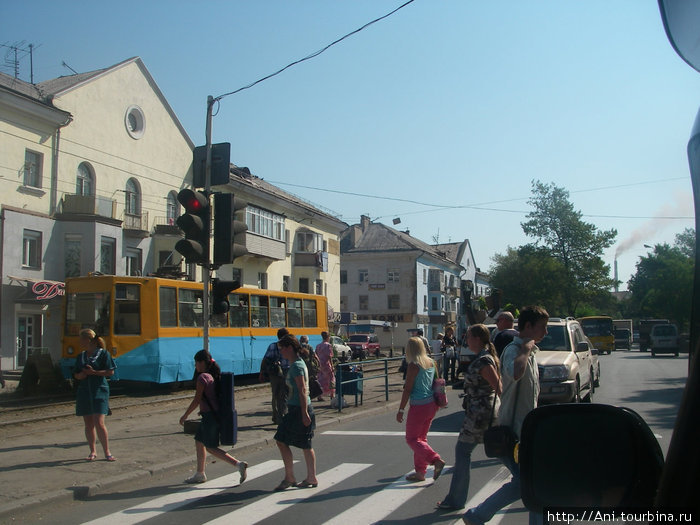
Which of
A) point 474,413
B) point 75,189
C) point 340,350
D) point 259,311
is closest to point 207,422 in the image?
point 474,413

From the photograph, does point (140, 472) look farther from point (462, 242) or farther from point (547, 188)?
point (462, 242)

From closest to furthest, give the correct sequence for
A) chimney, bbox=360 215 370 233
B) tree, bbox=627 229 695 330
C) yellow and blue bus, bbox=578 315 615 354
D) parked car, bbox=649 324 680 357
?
tree, bbox=627 229 695 330, parked car, bbox=649 324 680 357, yellow and blue bus, bbox=578 315 615 354, chimney, bbox=360 215 370 233

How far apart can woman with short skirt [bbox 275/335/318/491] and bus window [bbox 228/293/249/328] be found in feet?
48.0

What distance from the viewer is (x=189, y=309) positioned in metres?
20.2

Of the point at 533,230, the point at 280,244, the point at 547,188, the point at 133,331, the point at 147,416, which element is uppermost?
the point at 547,188

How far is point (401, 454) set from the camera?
936 cm

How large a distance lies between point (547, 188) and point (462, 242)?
59.2 feet

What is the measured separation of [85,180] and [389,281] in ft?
133

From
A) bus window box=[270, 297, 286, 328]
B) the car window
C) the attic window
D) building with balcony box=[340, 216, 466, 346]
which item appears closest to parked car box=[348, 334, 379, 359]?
bus window box=[270, 297, 286, 328]

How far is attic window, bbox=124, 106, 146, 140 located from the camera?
31.7 meters

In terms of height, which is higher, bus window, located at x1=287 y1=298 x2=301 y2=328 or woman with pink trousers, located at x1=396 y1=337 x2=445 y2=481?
bus window, located at x1=287 y1=298 x2=301 y2=328

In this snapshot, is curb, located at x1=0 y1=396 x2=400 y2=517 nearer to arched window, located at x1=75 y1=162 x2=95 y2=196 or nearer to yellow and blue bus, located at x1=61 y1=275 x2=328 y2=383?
yellow and blue bus, located at x1=61 y1=275 x2=328 y2=383

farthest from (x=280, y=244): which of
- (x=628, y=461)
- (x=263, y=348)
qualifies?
(x=628, y=461)

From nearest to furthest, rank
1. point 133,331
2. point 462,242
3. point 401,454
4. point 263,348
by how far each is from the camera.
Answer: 1. point 401,454
2. point 133,331
3. point 263,348
4. point 462,242
